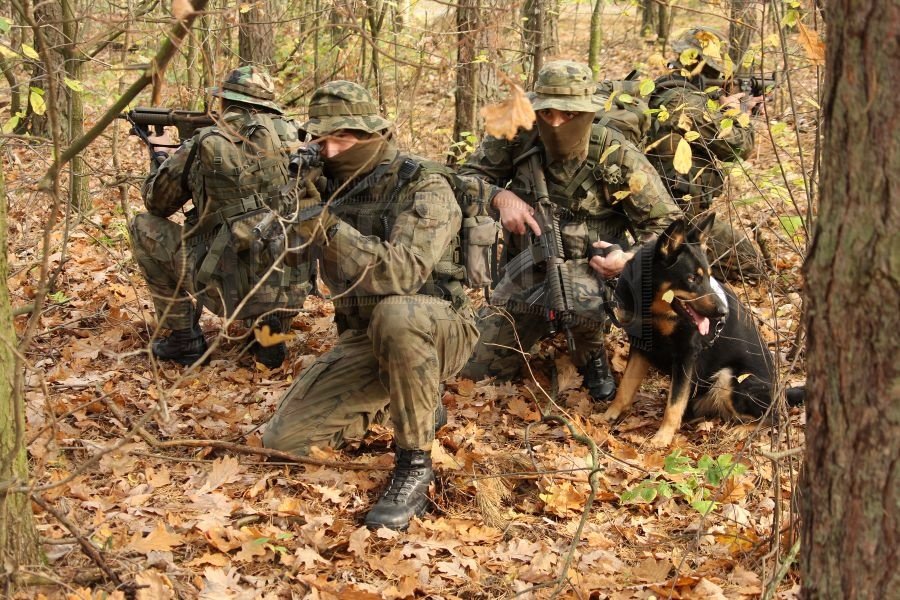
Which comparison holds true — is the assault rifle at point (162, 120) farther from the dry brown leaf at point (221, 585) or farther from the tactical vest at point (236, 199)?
the dry brown leaf at point (221, 585)

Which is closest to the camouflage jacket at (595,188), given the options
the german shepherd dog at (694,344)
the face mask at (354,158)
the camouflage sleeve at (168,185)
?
the german shepherd dog at (694,344)

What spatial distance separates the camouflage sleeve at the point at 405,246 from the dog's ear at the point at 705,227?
A: 53.7 inches

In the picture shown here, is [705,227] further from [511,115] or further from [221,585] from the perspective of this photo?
[221,585]

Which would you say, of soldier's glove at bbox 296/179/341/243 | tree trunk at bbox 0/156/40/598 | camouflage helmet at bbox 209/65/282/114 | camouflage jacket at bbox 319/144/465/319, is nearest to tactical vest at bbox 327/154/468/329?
camouflage jacket at bbox 319/144/465/319

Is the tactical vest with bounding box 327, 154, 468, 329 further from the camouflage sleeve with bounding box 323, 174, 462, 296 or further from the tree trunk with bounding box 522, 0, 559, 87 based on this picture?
the tree trunk with bounding box 522, 0, 559, 87

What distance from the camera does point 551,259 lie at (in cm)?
551

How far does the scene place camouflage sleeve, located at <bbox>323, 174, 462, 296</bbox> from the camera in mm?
4098

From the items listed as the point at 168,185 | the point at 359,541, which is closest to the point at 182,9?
the point at 359,541

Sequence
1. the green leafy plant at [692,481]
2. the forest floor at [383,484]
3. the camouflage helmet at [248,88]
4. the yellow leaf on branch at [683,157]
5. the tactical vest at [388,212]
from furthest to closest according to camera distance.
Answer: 1. the camouflage helmet at [248,88]
2. the tactical vest at [388,212]
3. the yellow leaf on branch at [683,157]
4. the green leafy plant at [692,481]
5. the forest floor at [383,484]

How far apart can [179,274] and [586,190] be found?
292cm

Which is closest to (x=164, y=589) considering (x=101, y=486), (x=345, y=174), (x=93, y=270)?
(x=101, y=486)

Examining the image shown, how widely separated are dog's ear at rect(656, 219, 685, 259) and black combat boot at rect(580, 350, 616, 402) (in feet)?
3.53

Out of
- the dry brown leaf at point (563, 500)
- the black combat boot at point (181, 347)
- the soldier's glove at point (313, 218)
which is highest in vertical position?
the soldier's glove at point (313, 218)

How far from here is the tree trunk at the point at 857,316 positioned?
191 centimetres
